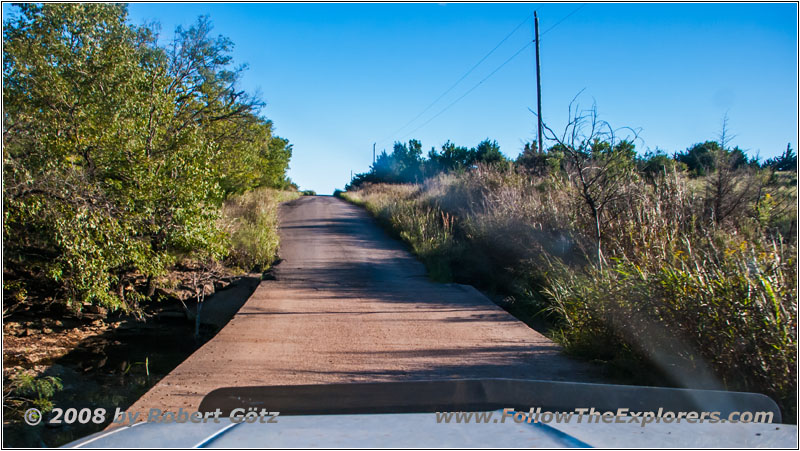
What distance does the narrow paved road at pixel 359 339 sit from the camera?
622 centimetres

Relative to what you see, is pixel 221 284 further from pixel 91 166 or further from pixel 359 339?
pixel 359 339

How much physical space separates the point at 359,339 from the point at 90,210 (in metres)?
3.83

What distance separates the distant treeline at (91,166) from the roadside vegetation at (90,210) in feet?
0.08

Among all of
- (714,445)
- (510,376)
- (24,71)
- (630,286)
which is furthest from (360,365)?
(24,71)

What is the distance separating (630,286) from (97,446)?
5064 millimetres

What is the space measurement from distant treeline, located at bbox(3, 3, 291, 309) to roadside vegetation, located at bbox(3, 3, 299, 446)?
0.08 ft

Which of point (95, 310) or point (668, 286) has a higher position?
point (668, 286)

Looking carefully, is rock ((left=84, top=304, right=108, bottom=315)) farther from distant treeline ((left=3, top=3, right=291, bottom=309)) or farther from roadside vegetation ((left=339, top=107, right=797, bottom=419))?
roadside vegetation ((left=339, top=107, right=797, bottom=419))

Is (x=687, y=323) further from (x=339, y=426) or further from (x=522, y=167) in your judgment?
(x=522, y=167)

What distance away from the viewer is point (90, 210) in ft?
25.3

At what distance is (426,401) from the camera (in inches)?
117

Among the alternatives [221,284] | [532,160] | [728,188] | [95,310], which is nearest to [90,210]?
[95,310]

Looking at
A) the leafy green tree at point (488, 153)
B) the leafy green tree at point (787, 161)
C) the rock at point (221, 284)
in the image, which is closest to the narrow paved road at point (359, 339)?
the rock at point (221, 284)

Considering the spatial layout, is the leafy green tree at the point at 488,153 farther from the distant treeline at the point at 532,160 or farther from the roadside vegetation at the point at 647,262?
the roadside vegetation at the point at 647,262
